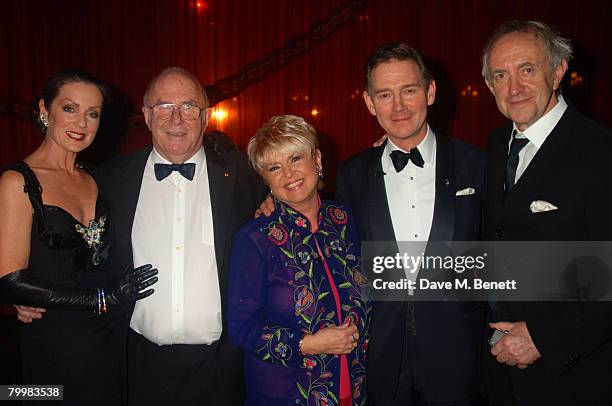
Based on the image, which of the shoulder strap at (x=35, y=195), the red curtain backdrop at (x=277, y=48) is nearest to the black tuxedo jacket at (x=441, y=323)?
the shoulder strap at (x=35, y=195)

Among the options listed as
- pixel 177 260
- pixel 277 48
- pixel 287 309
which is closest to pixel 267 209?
pixel 287 309

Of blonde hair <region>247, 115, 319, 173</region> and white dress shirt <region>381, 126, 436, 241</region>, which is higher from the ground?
blonde hair <region>247, 115, 319, 173</region>

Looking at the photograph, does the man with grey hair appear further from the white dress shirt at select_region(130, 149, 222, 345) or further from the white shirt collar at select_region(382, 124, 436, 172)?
the white shirt collar at select_region(382, 124, 436, 172)

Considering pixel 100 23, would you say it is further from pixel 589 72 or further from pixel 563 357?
pixel 589 72

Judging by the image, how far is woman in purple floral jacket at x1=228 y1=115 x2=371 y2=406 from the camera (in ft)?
5.62

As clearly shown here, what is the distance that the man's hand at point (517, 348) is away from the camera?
167 cm

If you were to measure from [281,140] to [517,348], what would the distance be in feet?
3.92

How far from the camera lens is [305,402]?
5.68ft

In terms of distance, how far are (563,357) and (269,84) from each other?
5.62 metres

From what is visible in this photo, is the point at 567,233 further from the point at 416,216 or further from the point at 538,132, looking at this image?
the point at 416,216

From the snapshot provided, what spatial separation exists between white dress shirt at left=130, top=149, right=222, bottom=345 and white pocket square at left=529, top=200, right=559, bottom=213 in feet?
4.43

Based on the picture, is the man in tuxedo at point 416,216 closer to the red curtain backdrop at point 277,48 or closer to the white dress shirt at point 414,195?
the white dress shirt at point 414,195

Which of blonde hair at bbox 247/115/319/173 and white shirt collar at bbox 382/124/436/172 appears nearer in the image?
blonde hair at bbox 247/115/319/173

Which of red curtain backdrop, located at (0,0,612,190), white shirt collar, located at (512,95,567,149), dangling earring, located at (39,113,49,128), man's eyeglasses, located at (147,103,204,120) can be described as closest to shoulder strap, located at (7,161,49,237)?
dangling earring, located at (39,113,49,128)
